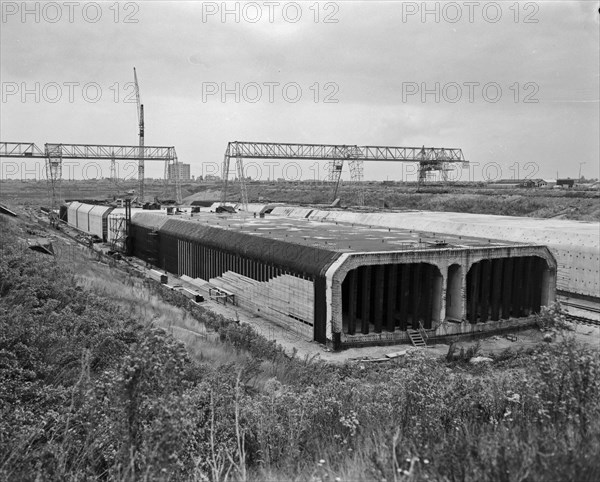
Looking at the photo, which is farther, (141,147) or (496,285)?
(141,147)

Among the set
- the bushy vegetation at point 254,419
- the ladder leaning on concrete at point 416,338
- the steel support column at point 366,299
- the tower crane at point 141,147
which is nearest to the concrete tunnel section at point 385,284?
the steel support column at point 366,299

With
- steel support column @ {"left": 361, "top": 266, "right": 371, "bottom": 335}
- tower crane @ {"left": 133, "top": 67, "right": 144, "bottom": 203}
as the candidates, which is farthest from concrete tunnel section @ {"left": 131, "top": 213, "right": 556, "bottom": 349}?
tower crane @ {"left": 133, "top": 67, "right": 144, "bottom": 203}

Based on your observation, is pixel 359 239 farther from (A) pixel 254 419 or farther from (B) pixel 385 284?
(A) pixel 254 419

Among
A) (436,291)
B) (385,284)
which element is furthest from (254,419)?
(436,291)

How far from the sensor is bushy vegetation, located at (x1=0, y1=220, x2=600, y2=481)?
640 centimetres

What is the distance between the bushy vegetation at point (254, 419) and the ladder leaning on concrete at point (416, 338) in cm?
1078

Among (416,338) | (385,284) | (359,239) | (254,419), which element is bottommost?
(416,338)

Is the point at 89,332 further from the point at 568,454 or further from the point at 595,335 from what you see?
the point at 595,335

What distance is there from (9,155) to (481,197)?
69333mm

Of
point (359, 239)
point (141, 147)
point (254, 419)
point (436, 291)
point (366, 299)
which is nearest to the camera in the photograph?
point (254, 419)

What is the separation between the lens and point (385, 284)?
87.1 ft

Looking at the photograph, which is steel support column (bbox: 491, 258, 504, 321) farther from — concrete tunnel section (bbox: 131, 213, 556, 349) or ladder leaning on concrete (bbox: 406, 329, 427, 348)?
ladder leaning on concrete (bbox: 406, 329, 427, 348)

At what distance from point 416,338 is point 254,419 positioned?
16933mm

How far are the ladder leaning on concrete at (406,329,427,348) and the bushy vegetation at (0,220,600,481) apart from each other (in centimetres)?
1078
